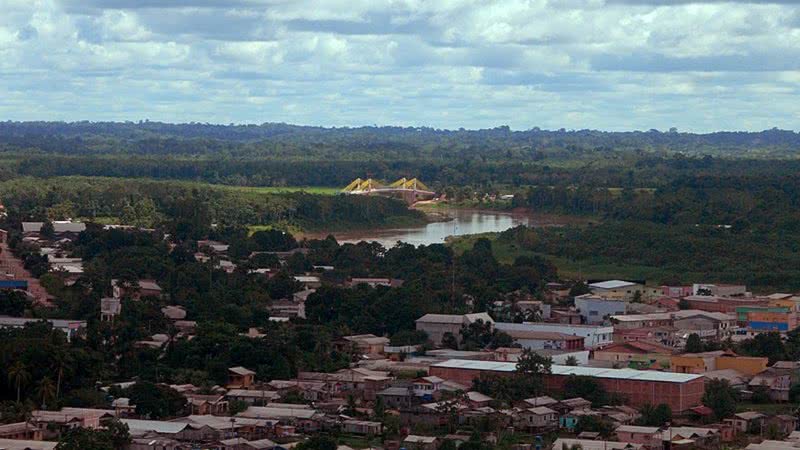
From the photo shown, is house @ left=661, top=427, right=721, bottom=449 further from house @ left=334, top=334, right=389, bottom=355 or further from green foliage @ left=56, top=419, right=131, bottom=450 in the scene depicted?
house @ left=334, top=334, right=389, bottom=355

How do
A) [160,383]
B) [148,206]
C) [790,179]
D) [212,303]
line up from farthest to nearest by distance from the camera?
[790,179] < [148,206] < [212,303] < [160,383]

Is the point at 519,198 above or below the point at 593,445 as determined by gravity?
above

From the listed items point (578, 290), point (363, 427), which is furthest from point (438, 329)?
point (363, 427)

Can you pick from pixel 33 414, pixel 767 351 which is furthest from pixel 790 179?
pixel 33 414

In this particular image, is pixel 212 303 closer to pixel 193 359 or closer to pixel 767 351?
pixel 193 359

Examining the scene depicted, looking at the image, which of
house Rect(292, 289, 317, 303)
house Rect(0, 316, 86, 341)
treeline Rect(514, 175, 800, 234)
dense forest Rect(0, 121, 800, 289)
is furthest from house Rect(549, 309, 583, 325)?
treeline Rect(514, 175, 800, 234)

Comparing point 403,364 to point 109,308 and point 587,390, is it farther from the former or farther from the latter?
point 109,308

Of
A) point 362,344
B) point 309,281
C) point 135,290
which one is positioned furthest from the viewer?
point 309,281
